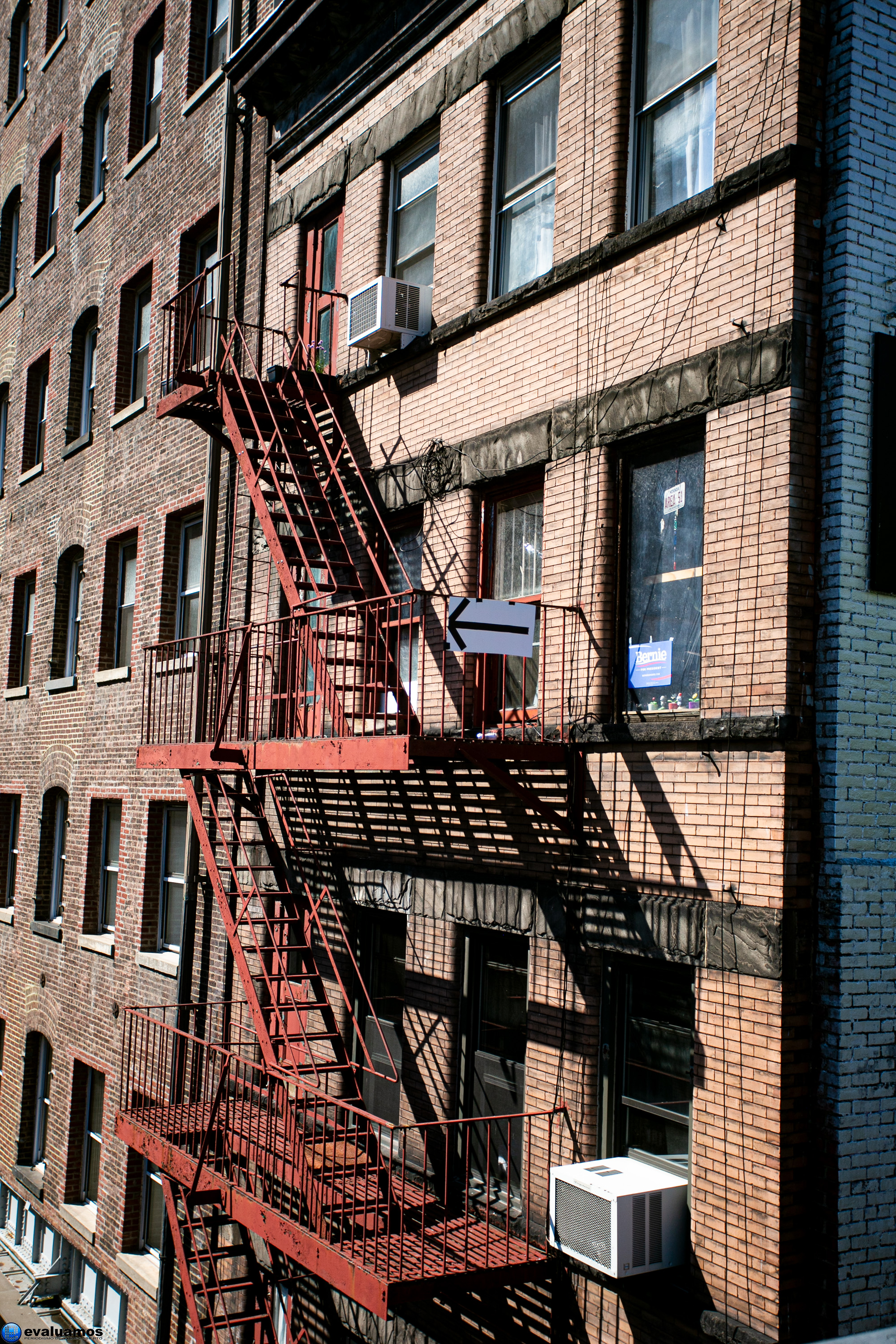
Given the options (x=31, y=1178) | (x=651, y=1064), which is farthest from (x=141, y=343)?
(x=651, y=1064)

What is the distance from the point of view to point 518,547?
9836 millimetres

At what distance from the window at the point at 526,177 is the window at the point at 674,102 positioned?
992 millimetres

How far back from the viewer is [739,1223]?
6.94 m

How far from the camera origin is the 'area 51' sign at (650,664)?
26.7ft

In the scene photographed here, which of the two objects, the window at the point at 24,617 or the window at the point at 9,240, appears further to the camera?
the window at the point at 9,240

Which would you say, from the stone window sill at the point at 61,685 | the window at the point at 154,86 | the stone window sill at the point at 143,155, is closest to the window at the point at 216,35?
the stone window sill at the point at 143,155

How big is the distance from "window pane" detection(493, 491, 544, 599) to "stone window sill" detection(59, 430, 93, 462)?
11141mm

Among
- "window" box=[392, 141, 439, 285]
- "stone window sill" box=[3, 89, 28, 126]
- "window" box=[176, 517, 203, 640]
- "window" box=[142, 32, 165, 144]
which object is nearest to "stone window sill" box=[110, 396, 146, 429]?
"window" box=[176, 517, 203, 640]

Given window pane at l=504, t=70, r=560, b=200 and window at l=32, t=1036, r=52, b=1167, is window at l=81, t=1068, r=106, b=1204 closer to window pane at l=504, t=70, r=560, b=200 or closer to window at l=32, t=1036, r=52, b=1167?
window at l=32, t=1036, r=52, b=1167

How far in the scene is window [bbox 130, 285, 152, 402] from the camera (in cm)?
1798

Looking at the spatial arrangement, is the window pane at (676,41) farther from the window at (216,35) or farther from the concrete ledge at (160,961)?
the concrete ledge at (160,961)

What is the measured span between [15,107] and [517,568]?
21084 millimetres

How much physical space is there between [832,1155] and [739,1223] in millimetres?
716

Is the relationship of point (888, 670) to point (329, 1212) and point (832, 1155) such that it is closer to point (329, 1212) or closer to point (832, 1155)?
point (832, 1155)
